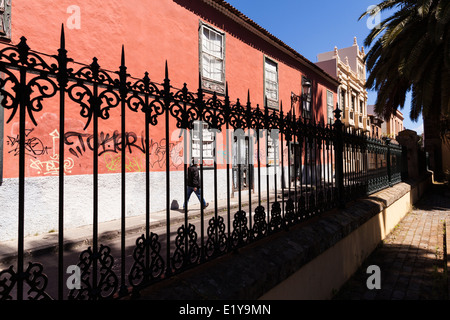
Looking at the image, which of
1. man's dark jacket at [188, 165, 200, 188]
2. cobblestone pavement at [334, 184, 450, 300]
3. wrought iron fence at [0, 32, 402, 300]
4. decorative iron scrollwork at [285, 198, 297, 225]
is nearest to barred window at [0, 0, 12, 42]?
wrought iron fence at [0, 32, 402, 300]

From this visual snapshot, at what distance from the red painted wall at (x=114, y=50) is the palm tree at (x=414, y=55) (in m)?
5.86

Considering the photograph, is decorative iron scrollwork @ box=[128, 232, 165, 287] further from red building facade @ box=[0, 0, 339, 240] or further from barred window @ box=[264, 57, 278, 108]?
barred window @ box=[264, 57, 278, 108]

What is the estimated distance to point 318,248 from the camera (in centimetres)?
339

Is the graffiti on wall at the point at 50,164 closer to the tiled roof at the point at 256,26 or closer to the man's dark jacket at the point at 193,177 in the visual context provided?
the man's dark jacket at the point at 193,177

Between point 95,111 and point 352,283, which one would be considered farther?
point 352,283

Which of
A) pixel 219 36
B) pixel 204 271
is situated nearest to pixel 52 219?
pixel 204 271

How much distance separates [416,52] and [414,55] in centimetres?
14

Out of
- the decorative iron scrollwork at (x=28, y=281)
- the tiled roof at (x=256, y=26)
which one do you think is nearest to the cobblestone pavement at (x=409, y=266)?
the decorative iron scrollwork at (x=28, y=281)

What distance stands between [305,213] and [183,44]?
7900 mm

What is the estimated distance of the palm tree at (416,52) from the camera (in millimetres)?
8914

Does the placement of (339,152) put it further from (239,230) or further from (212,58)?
(212,58)

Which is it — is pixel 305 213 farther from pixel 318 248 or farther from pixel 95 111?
pixel 95 111

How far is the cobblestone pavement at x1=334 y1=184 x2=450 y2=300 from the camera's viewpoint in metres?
3.81

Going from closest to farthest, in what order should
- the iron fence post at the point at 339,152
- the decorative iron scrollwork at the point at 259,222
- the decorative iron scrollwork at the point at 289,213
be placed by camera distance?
1. the decorative iron scrollwork at the point at 259,222
2. the decorative iron scrollwork at the point at 289,213
3. the iron fence post at the point at 339,152
